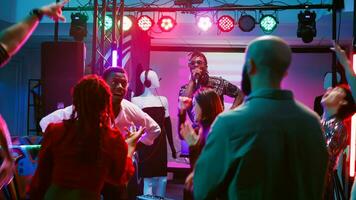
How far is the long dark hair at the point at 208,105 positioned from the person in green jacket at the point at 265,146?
1.48 metres

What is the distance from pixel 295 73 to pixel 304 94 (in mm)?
481

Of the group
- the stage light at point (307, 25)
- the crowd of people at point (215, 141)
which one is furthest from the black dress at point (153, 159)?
the stage light at point (307, 25)

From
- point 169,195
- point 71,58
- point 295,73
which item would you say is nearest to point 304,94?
A: point 295,73

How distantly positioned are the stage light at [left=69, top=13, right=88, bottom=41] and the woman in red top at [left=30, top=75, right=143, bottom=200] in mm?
6278

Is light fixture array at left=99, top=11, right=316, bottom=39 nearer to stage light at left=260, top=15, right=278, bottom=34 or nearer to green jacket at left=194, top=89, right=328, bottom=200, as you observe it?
stage light at left=260, top=15, right=278, bottom=34

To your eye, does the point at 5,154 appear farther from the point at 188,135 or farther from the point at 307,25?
the point at 307,25

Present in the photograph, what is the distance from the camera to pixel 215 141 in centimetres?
172

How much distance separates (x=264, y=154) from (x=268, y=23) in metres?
6.95

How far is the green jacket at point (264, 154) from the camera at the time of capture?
66.3 inches

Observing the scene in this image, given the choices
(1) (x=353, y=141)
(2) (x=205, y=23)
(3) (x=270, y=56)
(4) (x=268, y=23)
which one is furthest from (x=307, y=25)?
(3) (x=270, y=56)

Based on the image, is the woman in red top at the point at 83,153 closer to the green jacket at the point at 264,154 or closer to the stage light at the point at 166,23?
the green jacket at the point at 264,154

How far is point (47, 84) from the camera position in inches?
231

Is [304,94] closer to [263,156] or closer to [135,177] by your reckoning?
[135,177]

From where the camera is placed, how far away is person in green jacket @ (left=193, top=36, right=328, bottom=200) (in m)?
1.69
